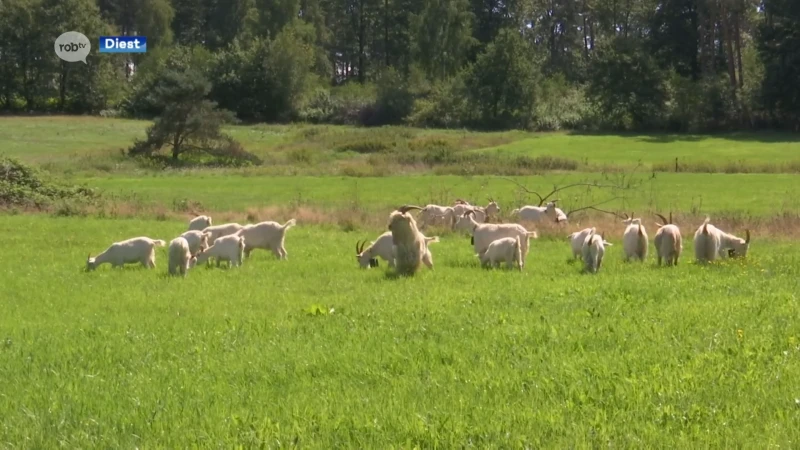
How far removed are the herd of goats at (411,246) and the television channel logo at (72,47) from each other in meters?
73.0

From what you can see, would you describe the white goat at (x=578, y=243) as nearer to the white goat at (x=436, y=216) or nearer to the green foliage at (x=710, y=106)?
the white goat at (x=436, y=216)

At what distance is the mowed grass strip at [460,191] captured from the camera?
34688mm

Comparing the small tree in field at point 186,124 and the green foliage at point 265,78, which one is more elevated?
the green foliage at point 265,78

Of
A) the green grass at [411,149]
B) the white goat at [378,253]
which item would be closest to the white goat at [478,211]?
the white goat at [378,253]

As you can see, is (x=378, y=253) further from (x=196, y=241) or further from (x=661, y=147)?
(x=661, y=147)

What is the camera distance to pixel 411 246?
16.8m

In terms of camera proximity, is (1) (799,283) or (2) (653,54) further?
(2) (653,54)

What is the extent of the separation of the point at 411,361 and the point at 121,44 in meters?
91.8

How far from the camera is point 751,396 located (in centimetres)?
744

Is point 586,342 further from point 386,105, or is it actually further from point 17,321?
point 386,105

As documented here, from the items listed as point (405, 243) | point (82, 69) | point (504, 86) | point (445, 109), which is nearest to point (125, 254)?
point (405, 243)

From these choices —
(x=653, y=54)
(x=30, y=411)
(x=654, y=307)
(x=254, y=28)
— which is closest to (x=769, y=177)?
(x=654, y=307)

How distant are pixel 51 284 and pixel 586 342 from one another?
11.2m

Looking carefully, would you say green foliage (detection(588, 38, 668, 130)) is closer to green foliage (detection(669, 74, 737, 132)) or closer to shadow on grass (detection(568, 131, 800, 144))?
green foliage (detection(669, 74, 737, 132))
